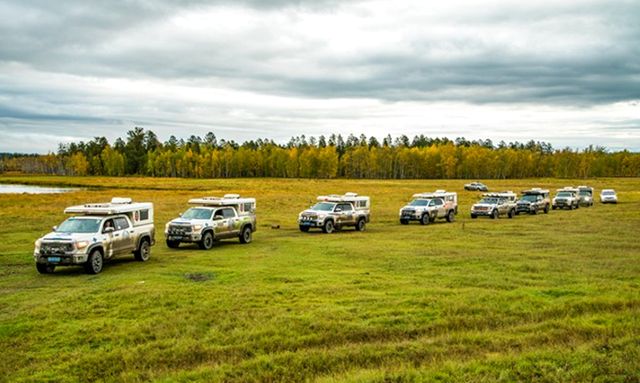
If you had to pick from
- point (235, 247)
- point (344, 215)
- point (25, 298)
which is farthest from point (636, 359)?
point (344, 215)

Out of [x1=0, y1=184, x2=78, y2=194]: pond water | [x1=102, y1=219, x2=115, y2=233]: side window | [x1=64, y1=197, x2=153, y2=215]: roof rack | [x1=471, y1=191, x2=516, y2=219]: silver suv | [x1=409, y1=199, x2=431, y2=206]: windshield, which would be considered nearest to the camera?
[x1=102, y1=219, x2=115, y2=233]: side window

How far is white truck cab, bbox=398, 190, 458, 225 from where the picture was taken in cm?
4047

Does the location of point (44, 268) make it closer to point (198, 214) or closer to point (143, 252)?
point (143, 252)

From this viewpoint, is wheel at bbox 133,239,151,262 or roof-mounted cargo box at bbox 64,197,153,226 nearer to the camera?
roof-mounted cargo box at bbox 64,197,153,226

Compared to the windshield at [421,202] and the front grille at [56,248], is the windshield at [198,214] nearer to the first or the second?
the front grille at [56,248]

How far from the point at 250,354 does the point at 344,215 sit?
80.7 ft

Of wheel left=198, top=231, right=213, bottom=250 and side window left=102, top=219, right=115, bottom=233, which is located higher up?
side window left=102, top=219, right=115, bottom=233

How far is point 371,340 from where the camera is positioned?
11.6 m

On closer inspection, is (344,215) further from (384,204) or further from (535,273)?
(384,204)

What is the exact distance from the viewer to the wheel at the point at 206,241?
87.0ft

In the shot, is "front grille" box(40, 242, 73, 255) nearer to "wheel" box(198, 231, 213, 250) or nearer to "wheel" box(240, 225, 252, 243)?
"wheel" box(198, 231, 213, 250)

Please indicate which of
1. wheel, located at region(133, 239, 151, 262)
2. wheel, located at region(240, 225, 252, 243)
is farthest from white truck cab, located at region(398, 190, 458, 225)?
wheel, located at region(133, 239, 151, 262)

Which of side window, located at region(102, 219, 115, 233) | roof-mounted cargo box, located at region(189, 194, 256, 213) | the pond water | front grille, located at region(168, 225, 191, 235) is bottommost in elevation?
the pond water

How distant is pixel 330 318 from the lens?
1280 cm
